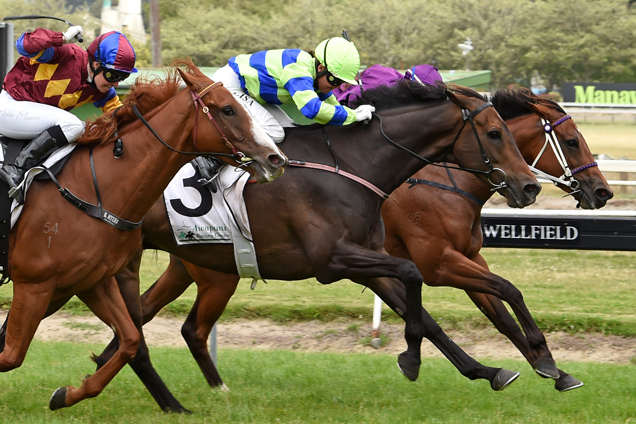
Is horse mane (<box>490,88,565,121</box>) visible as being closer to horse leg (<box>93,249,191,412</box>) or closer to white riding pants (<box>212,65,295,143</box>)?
white riding pants (<box>212,65,295,143</box>)

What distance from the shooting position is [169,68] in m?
4.60

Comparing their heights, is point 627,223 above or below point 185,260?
below

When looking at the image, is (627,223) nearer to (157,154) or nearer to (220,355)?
(220,355)

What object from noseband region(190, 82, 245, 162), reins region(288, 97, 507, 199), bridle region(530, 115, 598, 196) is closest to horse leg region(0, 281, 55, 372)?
noseband region(190, 82, 245, 162)

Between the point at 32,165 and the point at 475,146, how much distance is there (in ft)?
8.34

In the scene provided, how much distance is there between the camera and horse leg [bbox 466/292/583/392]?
5.31 m

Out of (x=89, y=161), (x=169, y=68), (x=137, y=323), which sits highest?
(x=169, y=68)

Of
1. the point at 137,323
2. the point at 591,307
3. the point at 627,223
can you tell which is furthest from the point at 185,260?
the point at 591,307

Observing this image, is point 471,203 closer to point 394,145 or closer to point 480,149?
point 480,149

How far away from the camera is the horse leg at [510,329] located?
5309 millimetres

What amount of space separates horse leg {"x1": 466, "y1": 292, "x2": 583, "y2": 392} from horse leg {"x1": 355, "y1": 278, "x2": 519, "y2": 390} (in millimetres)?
316

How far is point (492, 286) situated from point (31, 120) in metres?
2.96

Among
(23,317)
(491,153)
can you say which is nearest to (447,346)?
(491,153)

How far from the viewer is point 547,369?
525 centimetres
